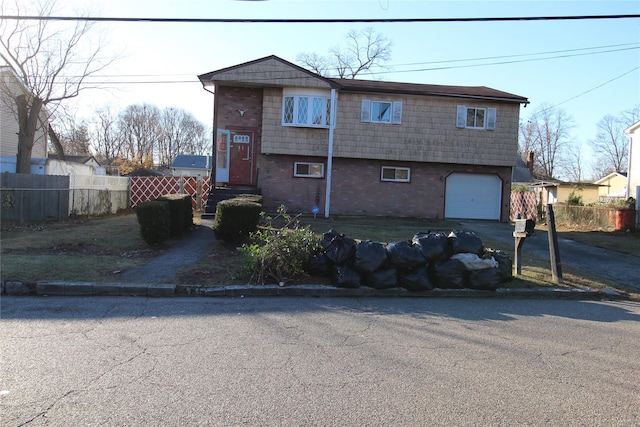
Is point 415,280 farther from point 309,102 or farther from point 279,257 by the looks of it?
point 309,102

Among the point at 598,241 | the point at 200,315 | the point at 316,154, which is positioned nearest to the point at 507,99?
the point at 598,241

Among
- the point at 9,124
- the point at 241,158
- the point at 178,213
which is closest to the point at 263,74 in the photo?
the point at 241,158

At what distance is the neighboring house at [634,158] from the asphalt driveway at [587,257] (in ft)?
37.3

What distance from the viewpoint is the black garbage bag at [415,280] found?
Answer: 7949 mm

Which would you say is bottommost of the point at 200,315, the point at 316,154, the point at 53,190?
the point at 200,315

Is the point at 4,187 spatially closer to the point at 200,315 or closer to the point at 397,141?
the point at 200,315

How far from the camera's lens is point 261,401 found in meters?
3.61

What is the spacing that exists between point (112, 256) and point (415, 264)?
6.72 m

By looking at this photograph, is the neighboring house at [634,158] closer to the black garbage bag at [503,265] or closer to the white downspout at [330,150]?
the white downspout at [330,150]

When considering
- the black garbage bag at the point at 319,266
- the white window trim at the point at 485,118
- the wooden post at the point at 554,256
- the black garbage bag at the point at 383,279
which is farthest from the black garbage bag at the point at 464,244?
the white window trim at the point at 485,118

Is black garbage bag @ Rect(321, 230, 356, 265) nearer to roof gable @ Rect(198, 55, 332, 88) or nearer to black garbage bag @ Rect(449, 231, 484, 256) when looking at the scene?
black garbage bag @ Rect(449, 231, 484, 256)

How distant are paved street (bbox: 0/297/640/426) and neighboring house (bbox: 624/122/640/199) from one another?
21.8m

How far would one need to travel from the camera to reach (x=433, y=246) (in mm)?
8203

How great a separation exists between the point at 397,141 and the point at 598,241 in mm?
8436
